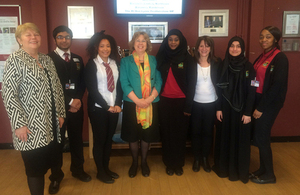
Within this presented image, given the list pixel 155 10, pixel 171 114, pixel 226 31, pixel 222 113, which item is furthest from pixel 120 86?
pixel 226 31

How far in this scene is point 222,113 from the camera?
2289mm

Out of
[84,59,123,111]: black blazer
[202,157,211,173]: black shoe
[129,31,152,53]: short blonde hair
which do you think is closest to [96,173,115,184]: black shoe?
[84,59,123,111]: black blazer

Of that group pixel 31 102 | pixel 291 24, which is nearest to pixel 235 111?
pixel 31 102

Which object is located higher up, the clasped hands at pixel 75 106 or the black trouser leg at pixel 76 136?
the clasped hands at pixel 75 106

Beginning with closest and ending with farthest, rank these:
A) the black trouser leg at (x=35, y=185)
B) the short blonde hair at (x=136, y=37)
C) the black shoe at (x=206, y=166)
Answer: the black trouser leg at (x=35, y=185)
the short blonde hair at (x=136, y=37)
the black shoe at (x=206, y=166)

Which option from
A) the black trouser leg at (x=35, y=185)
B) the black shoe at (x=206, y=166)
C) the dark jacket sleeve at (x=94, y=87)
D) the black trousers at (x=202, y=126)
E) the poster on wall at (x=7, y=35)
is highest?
the poster on wall at (x=7, y=35)

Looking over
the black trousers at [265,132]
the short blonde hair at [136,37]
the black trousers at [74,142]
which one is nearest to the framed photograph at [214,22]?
the short blonde hair at [136,37]

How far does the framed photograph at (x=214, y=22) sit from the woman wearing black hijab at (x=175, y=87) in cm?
110

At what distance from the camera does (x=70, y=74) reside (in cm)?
210

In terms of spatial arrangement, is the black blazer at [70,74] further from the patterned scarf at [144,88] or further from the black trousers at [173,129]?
the black trousers at [173,129]

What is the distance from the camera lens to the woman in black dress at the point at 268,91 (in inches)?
82.4

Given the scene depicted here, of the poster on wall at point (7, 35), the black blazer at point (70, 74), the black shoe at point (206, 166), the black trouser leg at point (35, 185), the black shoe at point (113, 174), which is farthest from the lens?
the poster on wall at point (7, 35)

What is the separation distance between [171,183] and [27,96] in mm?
1649

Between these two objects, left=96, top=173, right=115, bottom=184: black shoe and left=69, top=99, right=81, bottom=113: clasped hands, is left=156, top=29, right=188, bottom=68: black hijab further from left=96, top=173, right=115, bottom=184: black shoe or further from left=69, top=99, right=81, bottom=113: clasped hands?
left=96, top=173, right=115, bottom=184: black shoe
